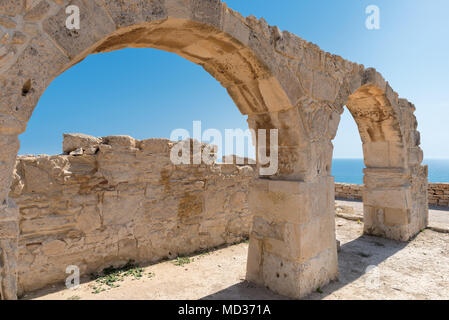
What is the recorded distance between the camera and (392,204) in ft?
17.5

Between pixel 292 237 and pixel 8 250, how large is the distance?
103 inches

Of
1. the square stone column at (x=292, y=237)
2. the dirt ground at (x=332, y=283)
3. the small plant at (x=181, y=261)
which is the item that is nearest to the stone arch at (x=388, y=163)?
the dirt ground at (x=332, y=283)

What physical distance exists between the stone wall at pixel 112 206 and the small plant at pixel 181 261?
0.15 metres

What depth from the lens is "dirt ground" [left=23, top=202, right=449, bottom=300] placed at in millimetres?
3277

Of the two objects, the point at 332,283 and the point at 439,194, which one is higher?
the point at 439,194

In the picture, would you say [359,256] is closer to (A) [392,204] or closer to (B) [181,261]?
(A) [392,204]

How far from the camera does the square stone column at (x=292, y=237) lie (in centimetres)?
311

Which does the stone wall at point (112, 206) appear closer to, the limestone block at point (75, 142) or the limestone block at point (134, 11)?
the limestone block at point (75, 142)

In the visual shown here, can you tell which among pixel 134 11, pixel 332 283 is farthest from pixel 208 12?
pixel 332 283

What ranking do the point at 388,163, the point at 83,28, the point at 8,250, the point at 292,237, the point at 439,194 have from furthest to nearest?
the point at 439,194 → the point at 388,163 → the point at 292,237 → the point at 83,28 → the point at 8,250

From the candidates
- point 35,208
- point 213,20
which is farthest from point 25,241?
point 213,20
